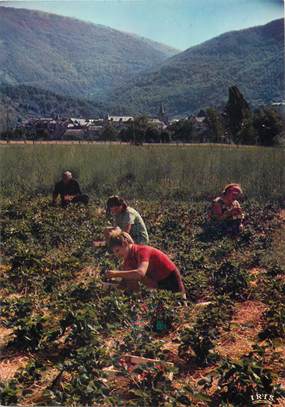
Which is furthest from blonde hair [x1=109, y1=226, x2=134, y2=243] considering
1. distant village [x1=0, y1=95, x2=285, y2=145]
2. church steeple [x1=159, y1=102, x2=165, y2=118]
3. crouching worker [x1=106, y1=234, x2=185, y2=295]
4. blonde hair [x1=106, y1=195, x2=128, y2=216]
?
church steeple [x1=159, y1=102, x2=165, y2=118]

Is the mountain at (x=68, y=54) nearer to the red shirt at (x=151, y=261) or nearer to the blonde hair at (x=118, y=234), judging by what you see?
the blonde hair at (x=118, y=234)

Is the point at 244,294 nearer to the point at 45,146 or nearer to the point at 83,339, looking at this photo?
the point at 83,339

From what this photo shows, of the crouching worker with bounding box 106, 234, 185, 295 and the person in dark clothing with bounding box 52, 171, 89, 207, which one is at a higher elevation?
the person in dark clothing with bounding box 52, 171, 89, 207

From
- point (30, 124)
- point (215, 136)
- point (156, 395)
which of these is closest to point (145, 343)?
point (156, 395)

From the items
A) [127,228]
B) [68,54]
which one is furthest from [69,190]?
[68,54]

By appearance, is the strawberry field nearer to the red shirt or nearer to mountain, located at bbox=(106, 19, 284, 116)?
the red shirt
